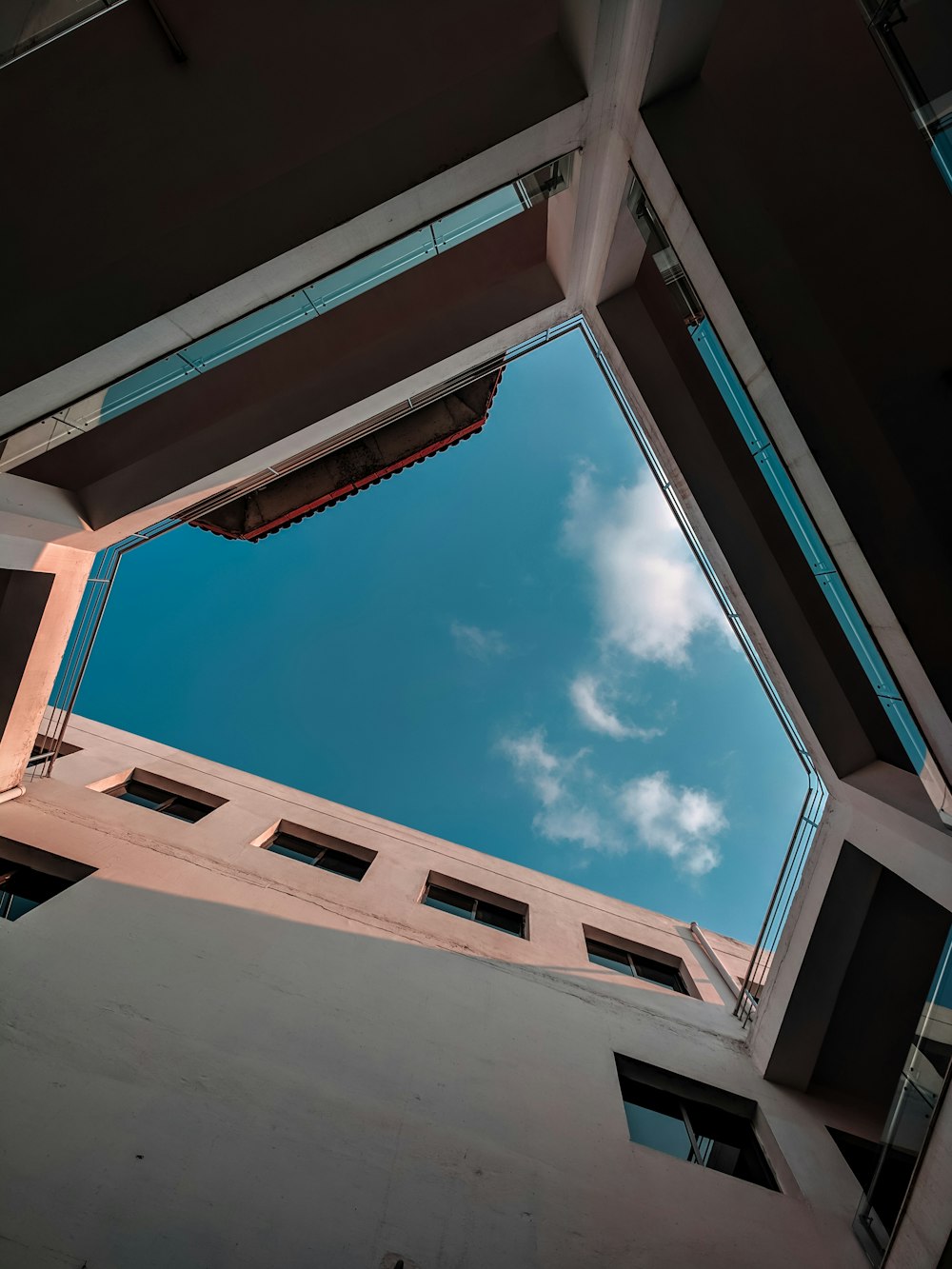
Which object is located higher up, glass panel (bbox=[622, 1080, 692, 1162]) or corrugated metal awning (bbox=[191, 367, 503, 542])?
corrugated metal awning (bbox=[191, 367, 503, 542])

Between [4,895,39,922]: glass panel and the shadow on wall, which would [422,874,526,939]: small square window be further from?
[4,895,39,922]: glass panel

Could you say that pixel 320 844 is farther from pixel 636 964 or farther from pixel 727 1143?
pixel 727 1143

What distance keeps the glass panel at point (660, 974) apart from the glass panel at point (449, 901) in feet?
12.3

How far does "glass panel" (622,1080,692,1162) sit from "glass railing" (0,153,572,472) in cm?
1019

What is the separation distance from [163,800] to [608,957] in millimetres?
9930

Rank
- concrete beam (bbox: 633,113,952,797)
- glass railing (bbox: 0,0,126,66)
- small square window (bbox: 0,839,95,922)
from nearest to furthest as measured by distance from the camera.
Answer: glass railing (bbox: 0,0,126,66) → concrete beam (bbox: 633,113,952,797) → small square window (bbox: 0,839,95,922)

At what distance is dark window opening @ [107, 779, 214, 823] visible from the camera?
38.3 ft

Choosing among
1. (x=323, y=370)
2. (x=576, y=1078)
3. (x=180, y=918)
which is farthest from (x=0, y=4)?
(x=576, y=1078)

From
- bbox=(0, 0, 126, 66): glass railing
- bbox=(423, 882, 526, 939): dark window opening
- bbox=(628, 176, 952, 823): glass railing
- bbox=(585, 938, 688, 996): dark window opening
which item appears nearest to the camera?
bbox=(0, 0, 126, 66): glass railing

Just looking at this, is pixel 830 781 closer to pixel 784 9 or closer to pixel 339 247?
pixel 784 9

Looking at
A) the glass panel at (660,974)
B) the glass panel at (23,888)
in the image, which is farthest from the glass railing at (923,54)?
the glass panel at (660,974)

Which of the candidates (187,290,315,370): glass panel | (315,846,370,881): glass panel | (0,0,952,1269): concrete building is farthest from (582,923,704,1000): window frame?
(187,290,315,370): glass panel

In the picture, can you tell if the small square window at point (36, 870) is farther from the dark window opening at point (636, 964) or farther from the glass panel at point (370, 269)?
the dark window opening at point (636, 964)

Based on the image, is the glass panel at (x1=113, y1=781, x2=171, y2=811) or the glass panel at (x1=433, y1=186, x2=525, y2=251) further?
the glass panel at (x1=113, y1=781, x2=171, y2=811)
